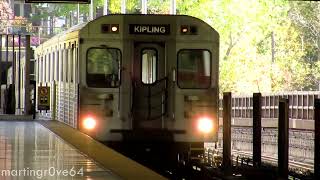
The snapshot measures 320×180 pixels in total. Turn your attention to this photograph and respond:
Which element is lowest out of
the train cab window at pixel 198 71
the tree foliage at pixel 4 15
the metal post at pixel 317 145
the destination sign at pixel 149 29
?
the metal post at pixel 317 145

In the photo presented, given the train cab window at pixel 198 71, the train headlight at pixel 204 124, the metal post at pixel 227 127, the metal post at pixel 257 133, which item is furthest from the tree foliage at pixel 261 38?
the train headlight at pixel 204 124

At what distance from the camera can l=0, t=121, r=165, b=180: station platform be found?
8.09 meters

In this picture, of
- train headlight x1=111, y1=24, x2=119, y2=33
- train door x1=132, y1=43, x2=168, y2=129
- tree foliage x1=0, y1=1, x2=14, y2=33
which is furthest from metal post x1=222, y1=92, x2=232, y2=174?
tree foliage x1=0, y1=1, x2=14, y2=33

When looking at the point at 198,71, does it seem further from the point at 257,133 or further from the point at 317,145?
the point at 317,145

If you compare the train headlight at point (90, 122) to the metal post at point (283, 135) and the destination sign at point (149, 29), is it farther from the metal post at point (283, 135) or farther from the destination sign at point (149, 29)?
the metal post at point (283, 135)

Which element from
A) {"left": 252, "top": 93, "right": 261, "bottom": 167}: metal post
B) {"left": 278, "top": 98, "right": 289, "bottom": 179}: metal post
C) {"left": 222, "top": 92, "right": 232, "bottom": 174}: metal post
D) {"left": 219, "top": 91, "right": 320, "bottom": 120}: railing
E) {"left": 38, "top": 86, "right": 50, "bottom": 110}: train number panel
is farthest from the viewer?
{"left": 219, "top": 91, "right": 320, "bottom": 120}: railing

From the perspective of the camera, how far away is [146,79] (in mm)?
13945

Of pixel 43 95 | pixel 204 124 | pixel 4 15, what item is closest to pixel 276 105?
pixel 43 95

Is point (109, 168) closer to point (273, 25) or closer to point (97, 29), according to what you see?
point (97, 29)

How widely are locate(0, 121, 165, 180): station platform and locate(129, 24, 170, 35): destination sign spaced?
7.11ft

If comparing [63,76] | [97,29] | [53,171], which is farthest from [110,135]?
[53,171]

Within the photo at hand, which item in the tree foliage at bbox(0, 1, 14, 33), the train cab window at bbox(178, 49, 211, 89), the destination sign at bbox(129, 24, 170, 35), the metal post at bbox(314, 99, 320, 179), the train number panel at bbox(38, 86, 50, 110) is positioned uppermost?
the tree foliage at bbox(0, 1, 14, 33)

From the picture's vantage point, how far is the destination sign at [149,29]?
45.5 feet

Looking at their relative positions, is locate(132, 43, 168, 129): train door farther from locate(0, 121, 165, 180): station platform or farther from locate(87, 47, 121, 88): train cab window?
locate(0, 121, 165, 180): station platform
